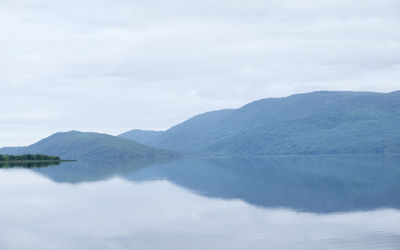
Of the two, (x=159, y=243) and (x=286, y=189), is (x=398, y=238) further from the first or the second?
(x=286, y=189)

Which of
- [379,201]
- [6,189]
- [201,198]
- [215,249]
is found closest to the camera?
[215,249]

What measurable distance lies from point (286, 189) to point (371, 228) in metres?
38.6

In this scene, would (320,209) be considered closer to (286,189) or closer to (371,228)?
(371,228)

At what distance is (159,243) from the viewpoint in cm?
4094

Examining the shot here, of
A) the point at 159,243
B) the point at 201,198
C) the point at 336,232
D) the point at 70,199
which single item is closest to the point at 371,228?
the point at 336,232

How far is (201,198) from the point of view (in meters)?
73.2

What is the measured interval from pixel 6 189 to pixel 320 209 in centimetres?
6695

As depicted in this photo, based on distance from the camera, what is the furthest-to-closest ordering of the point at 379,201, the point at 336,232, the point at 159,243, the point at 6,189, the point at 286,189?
the point at 6,189, the point at 286,189, the point at 379,201, the point at 336,232, the point at 159,243

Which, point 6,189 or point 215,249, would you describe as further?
point 6,189

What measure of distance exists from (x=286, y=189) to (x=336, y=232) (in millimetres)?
40088

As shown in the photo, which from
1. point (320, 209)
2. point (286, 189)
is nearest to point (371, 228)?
point (320, 209)

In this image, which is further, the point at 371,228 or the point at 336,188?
the point at 336,188

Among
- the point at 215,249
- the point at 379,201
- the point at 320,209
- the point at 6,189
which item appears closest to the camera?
the point at 215,249

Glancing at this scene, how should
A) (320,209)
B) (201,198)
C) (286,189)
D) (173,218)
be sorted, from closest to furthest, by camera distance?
(173,218)
(320,209)
(201,198)
(286,189)
